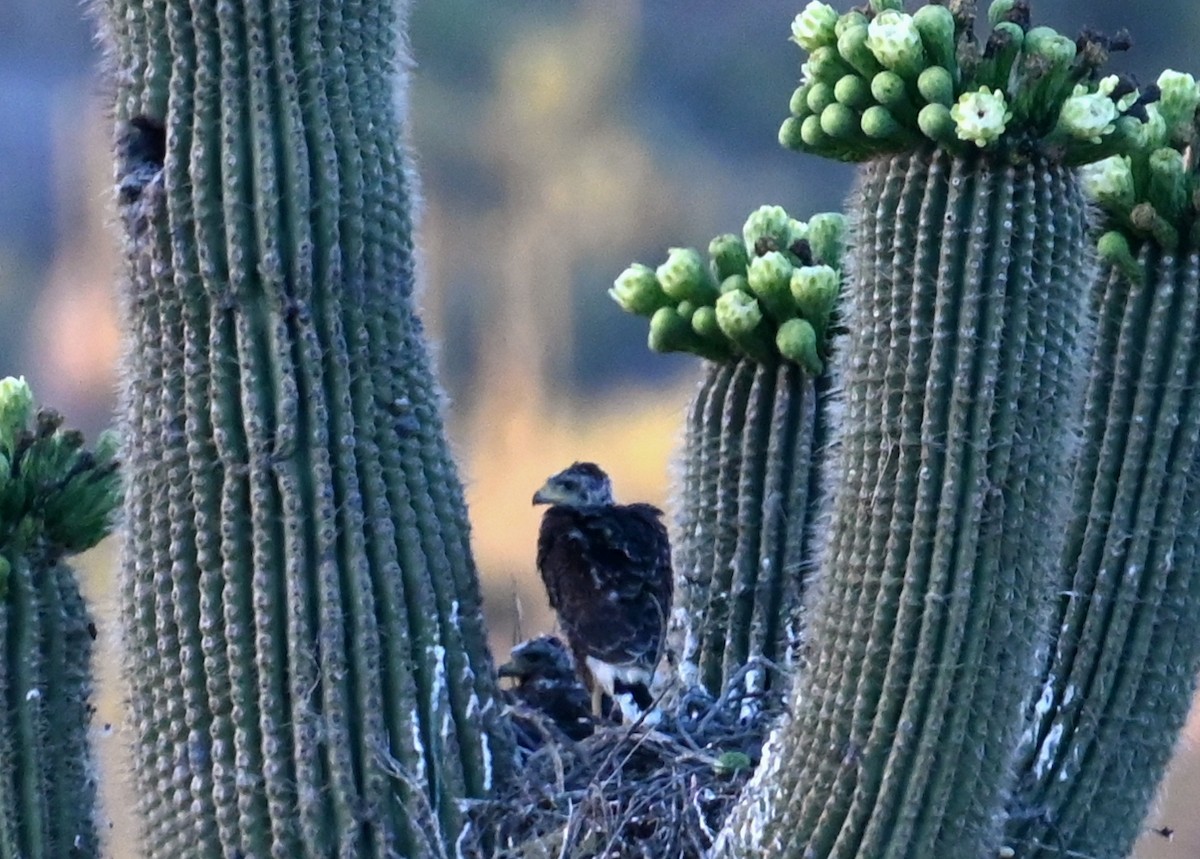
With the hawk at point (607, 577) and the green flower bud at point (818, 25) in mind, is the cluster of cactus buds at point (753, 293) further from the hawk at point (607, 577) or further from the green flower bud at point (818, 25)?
the green flower bud at point (818, 25)

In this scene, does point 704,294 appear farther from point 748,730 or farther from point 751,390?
point 748,730

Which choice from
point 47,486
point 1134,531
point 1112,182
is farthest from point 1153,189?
point 47,486

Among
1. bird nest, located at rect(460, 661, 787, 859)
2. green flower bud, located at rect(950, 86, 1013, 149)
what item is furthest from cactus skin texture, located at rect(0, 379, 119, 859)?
green flower bud, located at rect(950, 86, 1013, 149)

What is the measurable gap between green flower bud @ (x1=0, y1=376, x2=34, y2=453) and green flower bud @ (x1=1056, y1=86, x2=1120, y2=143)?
4.04ft

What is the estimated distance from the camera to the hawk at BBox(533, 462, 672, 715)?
272 centimetres

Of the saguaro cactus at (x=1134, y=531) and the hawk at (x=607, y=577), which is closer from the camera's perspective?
the saguaro cactus at (x=1134, y=531)

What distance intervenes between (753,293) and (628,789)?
0.70 metres

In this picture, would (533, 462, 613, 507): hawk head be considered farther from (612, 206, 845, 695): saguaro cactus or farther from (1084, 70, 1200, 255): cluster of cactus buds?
(1084, 70, 1200, 255): cluster of cactus buds

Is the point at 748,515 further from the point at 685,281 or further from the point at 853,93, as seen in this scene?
the point at 853,93

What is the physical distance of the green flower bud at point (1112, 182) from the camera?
2.16m

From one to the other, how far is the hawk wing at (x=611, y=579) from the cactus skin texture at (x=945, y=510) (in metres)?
0.90

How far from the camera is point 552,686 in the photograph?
96.8 inches

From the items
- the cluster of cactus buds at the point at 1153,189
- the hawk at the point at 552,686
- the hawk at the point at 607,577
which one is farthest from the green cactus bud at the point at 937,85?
the hawk at the point at 607,577

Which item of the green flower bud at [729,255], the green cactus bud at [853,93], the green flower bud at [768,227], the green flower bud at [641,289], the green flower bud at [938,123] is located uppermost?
the green cactus bud at [853,93]
